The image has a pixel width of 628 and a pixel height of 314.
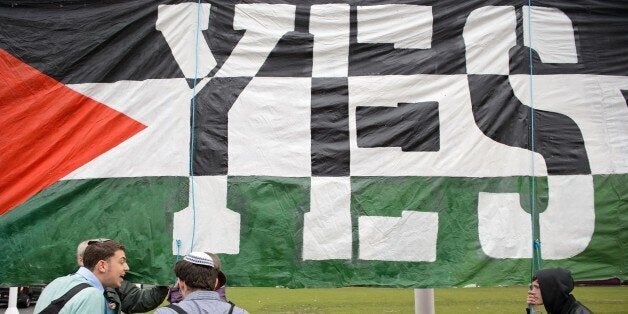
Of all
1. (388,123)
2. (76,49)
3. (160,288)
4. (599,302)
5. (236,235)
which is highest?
(76,49)

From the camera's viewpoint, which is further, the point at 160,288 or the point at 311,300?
the point at 311,300

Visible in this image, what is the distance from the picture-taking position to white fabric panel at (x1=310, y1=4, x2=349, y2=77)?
5207 mm

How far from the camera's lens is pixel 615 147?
501 centimetres

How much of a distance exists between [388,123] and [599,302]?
65.2 ft

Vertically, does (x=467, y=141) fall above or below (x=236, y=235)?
above

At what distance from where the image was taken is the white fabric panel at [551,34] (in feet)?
16.8

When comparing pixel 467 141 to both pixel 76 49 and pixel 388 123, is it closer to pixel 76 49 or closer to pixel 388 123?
pixel 388 123

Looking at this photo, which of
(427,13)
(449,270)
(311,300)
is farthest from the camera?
(311,300)

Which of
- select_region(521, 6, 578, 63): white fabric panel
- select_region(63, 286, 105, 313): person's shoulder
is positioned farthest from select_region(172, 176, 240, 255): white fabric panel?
select_region(521, 6, 578, 63): white fabric panel

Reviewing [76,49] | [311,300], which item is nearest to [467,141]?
[76,49]

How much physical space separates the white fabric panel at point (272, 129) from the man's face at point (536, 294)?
5.44 feet

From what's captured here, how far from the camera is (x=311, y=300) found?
21641mm

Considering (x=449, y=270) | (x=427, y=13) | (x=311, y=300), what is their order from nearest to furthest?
(x=449, y=270) → (x=427, y=13) → (x=311, y=300)

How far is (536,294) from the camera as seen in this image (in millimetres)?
4191
